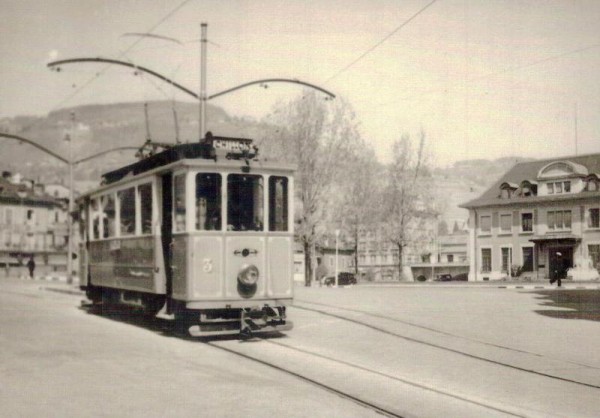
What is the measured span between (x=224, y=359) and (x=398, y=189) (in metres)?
46.0

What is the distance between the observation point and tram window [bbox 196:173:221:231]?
13.2 metres

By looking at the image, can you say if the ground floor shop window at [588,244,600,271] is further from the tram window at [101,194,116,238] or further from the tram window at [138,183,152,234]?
the tram window at [138,183,152,234]

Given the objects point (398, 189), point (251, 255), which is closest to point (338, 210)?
point (398, 189)

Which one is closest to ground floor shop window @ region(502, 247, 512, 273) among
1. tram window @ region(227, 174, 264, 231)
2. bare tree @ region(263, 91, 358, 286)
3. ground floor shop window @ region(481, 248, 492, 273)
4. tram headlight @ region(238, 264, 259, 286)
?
ground floor shop window @ region(481, 248, 492, 273)

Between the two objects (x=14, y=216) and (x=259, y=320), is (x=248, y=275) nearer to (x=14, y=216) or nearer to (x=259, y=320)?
(x=259, y=320)

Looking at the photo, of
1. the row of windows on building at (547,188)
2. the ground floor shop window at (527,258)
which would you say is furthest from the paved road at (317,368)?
the ground floor shop window at (527,258)

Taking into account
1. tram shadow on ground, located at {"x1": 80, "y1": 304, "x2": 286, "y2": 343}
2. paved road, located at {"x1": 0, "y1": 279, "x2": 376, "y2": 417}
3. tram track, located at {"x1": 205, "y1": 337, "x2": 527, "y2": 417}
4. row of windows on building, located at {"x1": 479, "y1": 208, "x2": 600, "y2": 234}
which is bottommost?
tram shadow on ground, located at {"x1": 80, "y1": 304, "x2": 286, "y2": 343}

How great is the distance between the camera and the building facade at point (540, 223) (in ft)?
175

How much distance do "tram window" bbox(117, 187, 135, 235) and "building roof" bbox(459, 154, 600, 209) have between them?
43.5 metres

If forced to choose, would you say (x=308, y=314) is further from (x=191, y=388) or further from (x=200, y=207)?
(x=191, y=388)

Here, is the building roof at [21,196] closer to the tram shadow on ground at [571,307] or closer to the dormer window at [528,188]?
the dormer window at [528,188]

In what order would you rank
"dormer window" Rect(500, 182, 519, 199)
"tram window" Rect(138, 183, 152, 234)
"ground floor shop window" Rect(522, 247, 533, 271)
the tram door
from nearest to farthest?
the tram door → "tram window" Rect(138, 183, 152, 234) → "ground floor shop window" Rect(522, 247, 533, 271) → "dormer window" Rect(500, 182, 519, 199)

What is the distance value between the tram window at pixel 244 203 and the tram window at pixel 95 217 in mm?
6190

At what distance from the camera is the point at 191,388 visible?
8273mm
